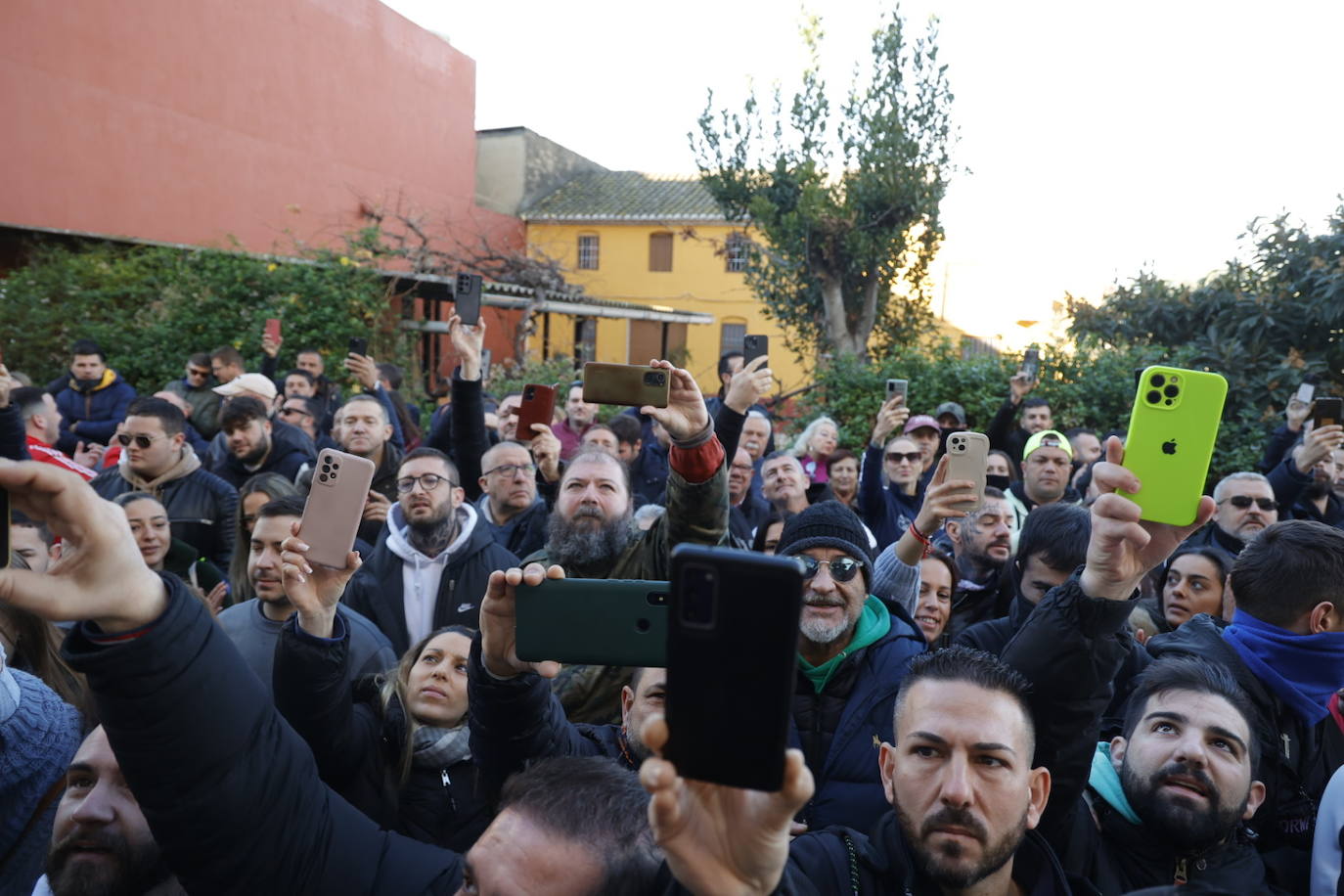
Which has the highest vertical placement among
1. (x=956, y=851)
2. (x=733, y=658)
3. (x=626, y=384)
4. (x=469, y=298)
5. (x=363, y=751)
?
(x=469, y=298)

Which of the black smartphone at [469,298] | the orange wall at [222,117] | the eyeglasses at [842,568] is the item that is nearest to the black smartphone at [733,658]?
the eyeglasses at [842,568]

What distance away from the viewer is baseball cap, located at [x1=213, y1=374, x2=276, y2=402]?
7.58 metres

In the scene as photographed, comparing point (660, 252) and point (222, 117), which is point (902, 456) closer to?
point (222, 117)

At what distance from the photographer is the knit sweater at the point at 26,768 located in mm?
2207

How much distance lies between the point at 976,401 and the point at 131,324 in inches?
477

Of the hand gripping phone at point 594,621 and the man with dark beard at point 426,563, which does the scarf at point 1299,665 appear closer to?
the hand gripping phone at point 594,621

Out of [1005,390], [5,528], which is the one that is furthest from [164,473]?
[1005,390]

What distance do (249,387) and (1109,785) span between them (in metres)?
7.09

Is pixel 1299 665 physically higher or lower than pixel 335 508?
lower

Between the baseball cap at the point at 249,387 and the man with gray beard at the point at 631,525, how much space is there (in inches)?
186

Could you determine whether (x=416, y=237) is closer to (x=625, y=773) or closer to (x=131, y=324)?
(x=131, y=324)

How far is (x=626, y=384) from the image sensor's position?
320 centimetres

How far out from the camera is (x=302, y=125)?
18781 mm

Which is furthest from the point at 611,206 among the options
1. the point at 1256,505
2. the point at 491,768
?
the point at 491,768
